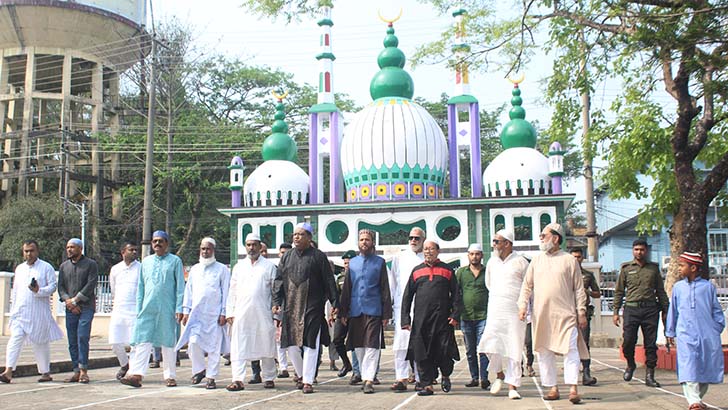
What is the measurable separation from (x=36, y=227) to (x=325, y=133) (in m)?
14.4

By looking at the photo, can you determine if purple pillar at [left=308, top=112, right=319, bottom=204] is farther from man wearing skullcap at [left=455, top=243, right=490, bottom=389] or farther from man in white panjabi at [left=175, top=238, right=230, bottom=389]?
man wearing skullcap at [left=455, top=243, right=490, bottom=389]

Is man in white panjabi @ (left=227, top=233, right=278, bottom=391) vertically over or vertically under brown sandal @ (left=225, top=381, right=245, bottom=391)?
over

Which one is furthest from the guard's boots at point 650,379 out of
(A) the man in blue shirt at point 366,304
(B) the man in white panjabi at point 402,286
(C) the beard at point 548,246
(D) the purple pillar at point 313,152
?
(D) the purple pillar at point 313,152

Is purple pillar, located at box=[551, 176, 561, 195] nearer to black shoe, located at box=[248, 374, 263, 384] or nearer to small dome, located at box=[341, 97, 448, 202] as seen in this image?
small dome, located at box=[341, 97, 448, 202]

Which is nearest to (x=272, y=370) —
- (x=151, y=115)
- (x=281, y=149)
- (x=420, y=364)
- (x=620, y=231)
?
(x=420, y=364)

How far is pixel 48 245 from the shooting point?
28.7 m

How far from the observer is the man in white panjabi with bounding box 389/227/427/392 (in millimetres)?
7591

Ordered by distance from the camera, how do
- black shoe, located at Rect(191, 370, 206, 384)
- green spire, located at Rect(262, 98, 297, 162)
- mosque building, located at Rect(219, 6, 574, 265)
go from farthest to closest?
green spire, located at Rect(262, 98, 297, 162) < mosque building, located at Rect(219, 6, 574, 265) < black shoe, located at Rect(191, 370, 206, 384)

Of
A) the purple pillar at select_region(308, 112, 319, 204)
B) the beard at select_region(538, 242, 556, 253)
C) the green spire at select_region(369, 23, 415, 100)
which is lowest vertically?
the beard at select_region(538, 242, 556, 253)

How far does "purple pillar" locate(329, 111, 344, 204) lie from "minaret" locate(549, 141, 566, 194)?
18.2 feet

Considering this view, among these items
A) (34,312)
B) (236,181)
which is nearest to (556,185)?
(236,181)

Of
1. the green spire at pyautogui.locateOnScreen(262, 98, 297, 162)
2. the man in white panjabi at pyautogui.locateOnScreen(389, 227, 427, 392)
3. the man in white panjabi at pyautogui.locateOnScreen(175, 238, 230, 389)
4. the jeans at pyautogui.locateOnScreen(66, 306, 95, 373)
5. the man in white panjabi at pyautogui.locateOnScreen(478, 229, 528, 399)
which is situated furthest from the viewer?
Answer: the green spire at pyautogui.locateOnScreen(262, 98, 297, 162)

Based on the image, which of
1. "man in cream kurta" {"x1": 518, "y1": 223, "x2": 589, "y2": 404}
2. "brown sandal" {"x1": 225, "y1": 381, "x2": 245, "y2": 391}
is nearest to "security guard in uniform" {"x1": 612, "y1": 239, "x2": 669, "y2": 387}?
"man in cream kurta" {"x1": 518, "y1": 223, "x2": 589, "y2": 404}

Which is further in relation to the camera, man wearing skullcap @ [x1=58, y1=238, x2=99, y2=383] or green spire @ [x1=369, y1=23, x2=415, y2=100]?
green spire @ [x1=369, y1=23, x2=415, y2=100]
